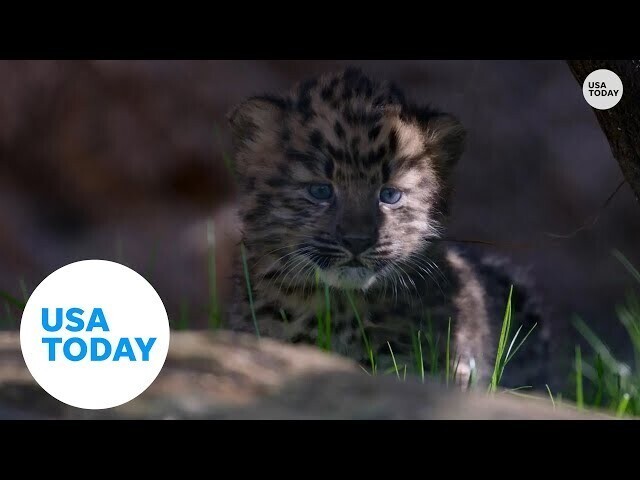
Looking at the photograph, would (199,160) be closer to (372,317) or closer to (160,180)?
(160,180)

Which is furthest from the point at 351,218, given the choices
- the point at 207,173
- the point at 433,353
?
the point at 207,173

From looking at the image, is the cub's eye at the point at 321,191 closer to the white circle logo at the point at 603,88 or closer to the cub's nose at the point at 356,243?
the cub's nose at the point at 356,243

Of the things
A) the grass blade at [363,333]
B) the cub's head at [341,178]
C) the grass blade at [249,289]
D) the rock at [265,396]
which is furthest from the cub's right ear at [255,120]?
the rock at [265,396]

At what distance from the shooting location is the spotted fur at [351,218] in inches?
127

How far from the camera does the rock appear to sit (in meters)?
2.06

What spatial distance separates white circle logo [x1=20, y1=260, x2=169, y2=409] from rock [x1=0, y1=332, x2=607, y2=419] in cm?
3

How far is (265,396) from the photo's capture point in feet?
6.84

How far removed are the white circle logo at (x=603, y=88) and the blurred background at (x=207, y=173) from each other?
2.17 meters

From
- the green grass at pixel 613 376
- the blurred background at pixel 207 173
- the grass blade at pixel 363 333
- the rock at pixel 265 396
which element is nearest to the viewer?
the rock at pixel 265 396

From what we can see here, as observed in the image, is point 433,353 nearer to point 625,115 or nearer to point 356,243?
point 356,243

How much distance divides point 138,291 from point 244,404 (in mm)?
408

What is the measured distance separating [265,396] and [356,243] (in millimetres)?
1105

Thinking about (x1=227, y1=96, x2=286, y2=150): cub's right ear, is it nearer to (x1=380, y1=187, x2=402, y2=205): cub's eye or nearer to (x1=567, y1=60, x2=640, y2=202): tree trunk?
(x1=380, y1=187, x2=402, y2=205): cub's eye
